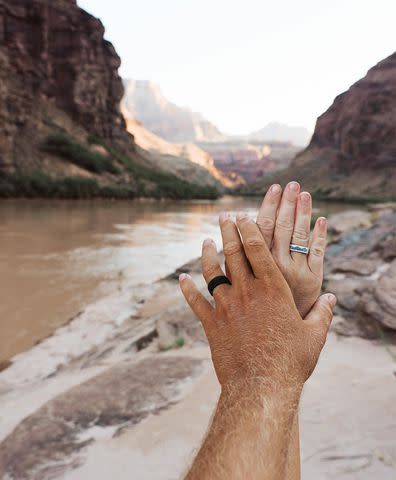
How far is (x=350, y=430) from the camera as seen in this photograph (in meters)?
1.99

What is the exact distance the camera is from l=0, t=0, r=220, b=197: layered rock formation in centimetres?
3994

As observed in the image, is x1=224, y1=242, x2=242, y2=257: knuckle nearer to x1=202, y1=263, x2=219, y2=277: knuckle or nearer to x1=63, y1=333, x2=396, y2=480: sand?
x1=202, y1=263, x2=219, y2=277: knuckle

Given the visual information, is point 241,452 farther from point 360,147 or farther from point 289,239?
point 360,147

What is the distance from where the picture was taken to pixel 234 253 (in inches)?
52.3

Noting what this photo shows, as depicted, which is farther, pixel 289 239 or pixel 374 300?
pixel 374 300

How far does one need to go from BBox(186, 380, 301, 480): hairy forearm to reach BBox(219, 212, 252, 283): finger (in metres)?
0.35

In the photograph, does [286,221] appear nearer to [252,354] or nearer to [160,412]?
[252,354]

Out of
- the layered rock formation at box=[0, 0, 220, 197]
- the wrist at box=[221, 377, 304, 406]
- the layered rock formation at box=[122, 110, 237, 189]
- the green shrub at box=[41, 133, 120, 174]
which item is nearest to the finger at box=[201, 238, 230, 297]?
the wrist at box=[221, 377, 304, 406]

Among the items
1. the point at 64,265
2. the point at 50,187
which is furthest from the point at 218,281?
the point at 50,187

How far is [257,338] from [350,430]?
1.20 metres

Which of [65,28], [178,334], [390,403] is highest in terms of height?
[65,28]

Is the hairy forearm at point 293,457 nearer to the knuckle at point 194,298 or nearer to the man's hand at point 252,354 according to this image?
the man's hand at point 252,354

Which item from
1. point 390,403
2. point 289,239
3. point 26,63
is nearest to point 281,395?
point 289,239

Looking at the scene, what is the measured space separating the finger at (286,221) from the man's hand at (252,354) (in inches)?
5.5
